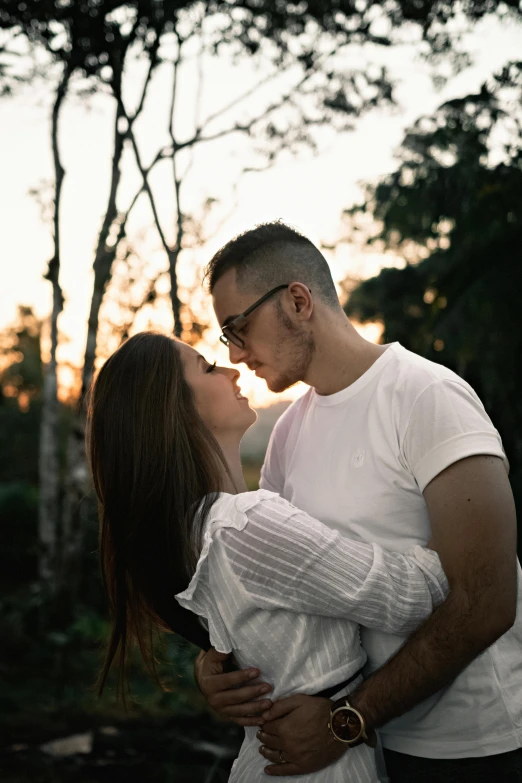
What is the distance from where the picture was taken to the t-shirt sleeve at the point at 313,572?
1941 mm

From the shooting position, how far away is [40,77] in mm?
9609

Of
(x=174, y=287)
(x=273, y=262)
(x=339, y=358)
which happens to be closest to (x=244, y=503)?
(x=339, y=358)

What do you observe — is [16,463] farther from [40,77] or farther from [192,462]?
[192,462]

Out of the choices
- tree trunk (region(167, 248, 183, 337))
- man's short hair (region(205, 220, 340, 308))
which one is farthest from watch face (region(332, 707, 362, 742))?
tree trunk (region(167, 248, 183, 337))

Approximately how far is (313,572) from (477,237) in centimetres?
296

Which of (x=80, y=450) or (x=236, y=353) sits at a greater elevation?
(x=236, y=353)

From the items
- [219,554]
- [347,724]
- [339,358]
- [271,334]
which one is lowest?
[347,724]

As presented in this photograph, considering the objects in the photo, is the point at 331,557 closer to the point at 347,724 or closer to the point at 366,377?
the point at 347,724

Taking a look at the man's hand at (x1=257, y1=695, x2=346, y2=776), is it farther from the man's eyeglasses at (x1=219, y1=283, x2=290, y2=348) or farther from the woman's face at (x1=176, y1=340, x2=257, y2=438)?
the man's eyeglasses at (x1=219, y1=283, x2=290, y2=348)

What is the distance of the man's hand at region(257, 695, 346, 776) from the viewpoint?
2.00 metres

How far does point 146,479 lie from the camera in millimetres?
2266

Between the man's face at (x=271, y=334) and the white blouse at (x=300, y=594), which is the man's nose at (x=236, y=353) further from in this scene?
the white blouse at (x=300, y=594)

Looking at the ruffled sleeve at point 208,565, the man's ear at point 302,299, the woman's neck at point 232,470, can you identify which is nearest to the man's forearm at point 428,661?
the ruffled sleeve at point 208,565

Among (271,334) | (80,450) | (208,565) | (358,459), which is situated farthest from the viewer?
(80,450)
